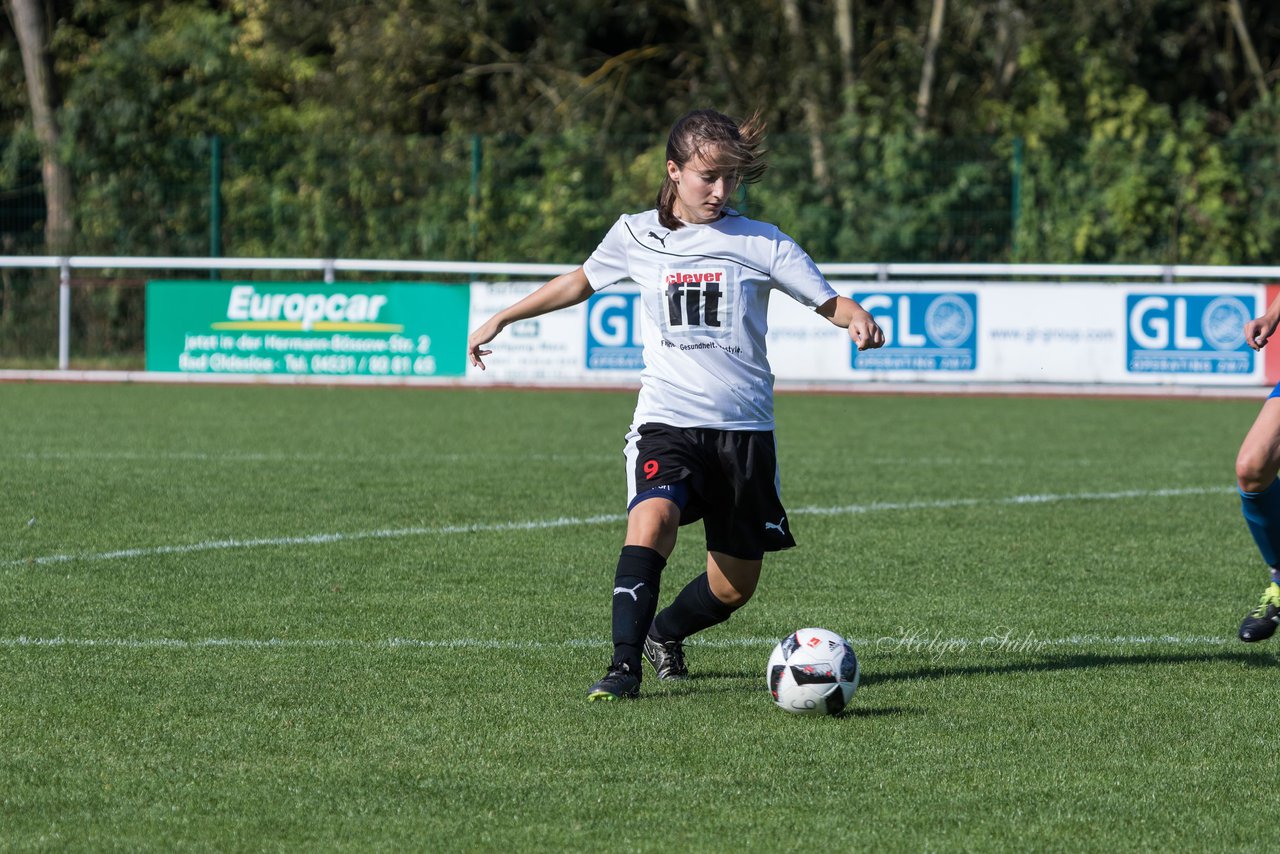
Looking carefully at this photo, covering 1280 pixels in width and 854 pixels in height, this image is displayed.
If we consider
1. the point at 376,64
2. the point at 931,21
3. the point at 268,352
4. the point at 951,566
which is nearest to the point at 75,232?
the point at 268,352

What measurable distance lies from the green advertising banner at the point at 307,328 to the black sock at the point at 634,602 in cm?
1372

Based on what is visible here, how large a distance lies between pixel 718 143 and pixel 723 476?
3.24 feet

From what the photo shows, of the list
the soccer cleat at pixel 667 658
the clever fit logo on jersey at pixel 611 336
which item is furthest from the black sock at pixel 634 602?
the clever fit logo on jersey at pixel 611 336

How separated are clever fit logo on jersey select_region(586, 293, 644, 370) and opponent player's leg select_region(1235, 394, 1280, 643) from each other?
1251 cm

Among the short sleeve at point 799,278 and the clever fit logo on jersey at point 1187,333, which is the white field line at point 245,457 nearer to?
the short sleeve at point 799,278

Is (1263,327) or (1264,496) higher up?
(1263,327)

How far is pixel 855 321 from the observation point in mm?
5004

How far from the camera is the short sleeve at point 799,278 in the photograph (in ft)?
17.2

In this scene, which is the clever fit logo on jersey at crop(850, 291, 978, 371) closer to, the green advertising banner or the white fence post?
the green advertising banner

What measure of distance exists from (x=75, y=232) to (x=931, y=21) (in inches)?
517

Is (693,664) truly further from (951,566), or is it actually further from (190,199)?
(190,199)

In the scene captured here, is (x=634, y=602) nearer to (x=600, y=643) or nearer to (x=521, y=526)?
(x=600, y=643)

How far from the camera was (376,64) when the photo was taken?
2923 cm

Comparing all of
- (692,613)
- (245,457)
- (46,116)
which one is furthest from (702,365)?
(46,116)
